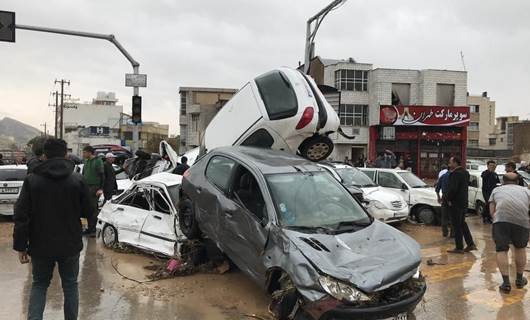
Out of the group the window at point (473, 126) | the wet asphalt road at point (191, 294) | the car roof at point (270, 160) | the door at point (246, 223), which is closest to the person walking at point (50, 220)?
the wet asphalt road at point (191, 294)

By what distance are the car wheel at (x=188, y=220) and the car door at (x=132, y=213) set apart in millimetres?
963

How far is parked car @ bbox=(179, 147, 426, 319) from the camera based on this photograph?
4371 millimetres

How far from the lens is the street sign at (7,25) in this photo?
12078 mm

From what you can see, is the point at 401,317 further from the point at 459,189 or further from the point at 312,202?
the point at 459,189

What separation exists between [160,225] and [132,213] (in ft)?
2.78

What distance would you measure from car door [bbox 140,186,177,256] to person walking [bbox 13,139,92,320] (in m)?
2.80

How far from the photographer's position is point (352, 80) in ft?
134

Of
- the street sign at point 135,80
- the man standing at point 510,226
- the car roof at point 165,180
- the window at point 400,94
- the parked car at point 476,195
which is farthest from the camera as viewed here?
the window at point 400,94

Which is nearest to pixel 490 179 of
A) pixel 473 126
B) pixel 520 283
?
pixel 520 283

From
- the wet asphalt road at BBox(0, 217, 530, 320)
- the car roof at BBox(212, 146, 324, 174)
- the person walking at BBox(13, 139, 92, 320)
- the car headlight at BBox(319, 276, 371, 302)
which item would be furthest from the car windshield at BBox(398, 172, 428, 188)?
the person walking at BBox(13, 139, 92, 320)

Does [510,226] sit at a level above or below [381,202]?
above

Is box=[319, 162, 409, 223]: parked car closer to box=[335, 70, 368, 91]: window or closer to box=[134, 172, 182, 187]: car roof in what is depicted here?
box=[134, 172, 182, 187]: car roof

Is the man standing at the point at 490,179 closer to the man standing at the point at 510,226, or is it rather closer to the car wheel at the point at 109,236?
the man standing at the point at 510,226

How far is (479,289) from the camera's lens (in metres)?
6.67
